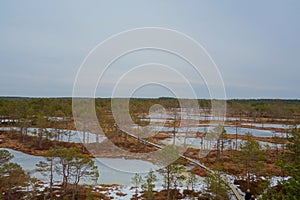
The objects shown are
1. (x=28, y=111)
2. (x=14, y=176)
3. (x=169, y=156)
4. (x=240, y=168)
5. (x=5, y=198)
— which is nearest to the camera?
(x=14, y=176)

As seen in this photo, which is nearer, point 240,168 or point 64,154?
point 64,154

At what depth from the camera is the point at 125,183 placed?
18219 millimetres

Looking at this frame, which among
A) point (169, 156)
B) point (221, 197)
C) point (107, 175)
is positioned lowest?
point (107, 175)

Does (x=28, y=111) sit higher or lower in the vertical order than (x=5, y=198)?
higher

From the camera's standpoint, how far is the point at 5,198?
43.0ft

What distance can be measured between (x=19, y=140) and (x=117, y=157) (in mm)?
13476

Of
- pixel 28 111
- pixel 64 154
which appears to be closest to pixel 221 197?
pixel 64 154

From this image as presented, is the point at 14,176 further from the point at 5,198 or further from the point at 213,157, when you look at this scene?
the point at 213,157

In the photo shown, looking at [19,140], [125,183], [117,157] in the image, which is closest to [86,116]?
[117,157]

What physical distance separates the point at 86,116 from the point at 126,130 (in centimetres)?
752

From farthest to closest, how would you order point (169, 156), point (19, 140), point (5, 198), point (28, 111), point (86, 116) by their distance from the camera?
point (28, 111) < point (19, 140) < point (86, 116) < point (169, 156) < point (5, 198)

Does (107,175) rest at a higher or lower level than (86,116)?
lower

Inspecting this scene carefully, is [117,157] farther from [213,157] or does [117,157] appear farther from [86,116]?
[213,157]

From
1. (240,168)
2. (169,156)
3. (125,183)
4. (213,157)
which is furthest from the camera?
(213,157)
